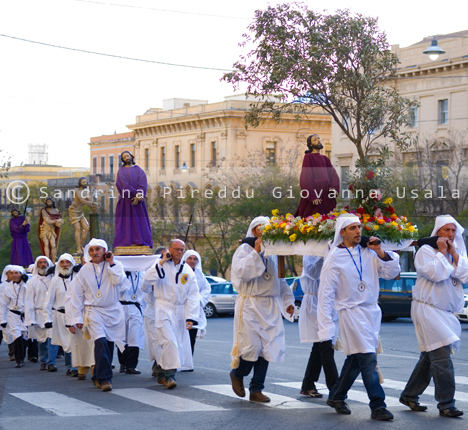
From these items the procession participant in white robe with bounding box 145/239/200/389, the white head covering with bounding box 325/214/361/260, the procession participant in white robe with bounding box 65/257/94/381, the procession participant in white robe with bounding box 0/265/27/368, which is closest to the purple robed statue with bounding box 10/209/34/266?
the procession participant in white robe with bounding box 0/265/27/368

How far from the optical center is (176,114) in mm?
71375

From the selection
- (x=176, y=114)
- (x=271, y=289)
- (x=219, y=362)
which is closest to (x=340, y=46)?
(x=219, y=362)

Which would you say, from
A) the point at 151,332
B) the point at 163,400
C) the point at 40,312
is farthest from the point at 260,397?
the point at 40,312

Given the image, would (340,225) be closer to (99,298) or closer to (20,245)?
(99,298)

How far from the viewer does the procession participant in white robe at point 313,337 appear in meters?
11.4

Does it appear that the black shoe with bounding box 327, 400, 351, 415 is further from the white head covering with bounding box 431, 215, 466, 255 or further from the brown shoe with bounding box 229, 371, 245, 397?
the white head covering with bounding box 431, 215, 466, 255

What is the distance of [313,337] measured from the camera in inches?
469

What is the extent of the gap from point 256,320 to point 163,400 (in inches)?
59.7

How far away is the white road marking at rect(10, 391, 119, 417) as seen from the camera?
10914mm

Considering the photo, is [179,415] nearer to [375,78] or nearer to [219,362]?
[219,362]

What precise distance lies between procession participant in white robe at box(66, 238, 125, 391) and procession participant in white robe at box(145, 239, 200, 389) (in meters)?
0.57

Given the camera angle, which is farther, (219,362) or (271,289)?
(219,362)

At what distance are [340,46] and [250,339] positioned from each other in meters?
18.0

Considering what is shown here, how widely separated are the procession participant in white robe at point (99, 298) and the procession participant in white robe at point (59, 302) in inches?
103
